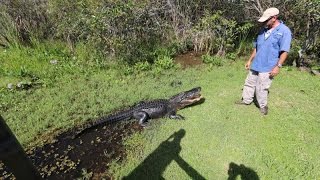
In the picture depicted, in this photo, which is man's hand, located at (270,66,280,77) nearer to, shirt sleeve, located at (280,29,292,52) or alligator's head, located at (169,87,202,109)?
shirt sleeve, located at (280,29,292,52)

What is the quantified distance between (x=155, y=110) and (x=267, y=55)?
7.31ft

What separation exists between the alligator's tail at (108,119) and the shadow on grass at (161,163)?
114 centimetres

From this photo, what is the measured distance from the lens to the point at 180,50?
350 inches

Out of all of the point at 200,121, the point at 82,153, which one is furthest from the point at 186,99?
the point at 82,153

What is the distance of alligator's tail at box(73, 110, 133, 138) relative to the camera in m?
5.72

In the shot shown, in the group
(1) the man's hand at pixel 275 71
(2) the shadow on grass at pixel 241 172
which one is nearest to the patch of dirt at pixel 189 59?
(1) the man's hand at pixel 275 71

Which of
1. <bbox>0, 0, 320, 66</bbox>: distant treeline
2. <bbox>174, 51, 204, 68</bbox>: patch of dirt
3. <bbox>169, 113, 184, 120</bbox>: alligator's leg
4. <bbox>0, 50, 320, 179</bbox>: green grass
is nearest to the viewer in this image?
<bbox>0, 50, 320, 179</bbox>: green grass

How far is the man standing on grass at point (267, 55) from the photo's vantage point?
4870 mm

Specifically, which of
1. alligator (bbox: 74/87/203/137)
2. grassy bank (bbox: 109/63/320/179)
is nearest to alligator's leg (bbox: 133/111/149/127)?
alligator (bbox: 74/87/203/137)

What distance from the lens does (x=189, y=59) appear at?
8641mm

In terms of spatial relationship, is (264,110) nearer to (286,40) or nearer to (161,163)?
(286,40)

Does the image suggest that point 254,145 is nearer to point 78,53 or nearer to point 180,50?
point 180,50

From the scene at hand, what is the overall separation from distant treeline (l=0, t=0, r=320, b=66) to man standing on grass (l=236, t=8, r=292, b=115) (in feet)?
8.93

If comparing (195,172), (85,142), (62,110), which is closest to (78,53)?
(62,110)
